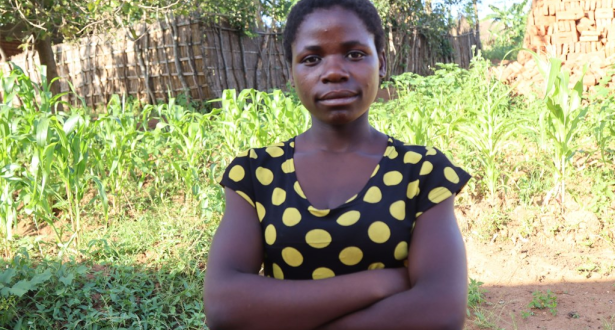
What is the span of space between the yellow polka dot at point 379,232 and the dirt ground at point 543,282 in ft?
6.81

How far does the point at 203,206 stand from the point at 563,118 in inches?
95.3

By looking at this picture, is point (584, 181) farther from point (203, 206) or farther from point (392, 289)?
point (392, 289)

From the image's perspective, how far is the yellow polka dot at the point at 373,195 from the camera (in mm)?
1277

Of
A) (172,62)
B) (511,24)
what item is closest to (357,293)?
(172,62)

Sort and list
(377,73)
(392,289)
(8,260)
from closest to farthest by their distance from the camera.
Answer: (392,289) < (377,73) < (8,260)

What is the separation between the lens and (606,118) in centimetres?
470

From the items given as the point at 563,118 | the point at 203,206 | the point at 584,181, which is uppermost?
the point at 563,118

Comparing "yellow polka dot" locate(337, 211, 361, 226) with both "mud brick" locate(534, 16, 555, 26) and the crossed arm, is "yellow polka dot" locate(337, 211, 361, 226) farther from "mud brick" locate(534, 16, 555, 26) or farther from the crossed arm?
"mud brick" locate(534, 16, 555, 26)

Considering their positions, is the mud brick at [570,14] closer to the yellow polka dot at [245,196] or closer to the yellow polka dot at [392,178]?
the yellow polka dot at [392,178]

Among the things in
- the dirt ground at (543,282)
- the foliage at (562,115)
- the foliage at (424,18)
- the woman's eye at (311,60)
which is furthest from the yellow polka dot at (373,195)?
the foliage at (424,18)

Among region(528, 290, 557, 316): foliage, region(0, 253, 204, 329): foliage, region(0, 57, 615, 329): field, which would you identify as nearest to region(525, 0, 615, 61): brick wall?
region(0, 57, 615, 329): field

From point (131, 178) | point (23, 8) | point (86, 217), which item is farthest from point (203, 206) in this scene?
point (23, 8)

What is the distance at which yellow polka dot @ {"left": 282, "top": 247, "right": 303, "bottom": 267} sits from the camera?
127cm

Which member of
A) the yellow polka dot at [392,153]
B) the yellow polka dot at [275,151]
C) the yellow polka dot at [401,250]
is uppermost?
the yellow polka dot at [275,151]
